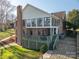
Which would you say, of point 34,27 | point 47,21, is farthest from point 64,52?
point 34,27

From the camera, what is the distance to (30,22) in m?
30.3

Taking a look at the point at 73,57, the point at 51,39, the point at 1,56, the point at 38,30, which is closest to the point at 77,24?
the point at 38,30

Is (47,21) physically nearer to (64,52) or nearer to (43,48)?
(43,48)

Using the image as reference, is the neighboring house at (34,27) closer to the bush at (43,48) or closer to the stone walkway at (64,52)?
the bush at (43,48)

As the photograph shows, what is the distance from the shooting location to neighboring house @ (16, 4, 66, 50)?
24.8m

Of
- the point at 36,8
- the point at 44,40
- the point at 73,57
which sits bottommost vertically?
the point at 73,57

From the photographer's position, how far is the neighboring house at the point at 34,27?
81.5ft

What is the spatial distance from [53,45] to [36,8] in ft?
33.7

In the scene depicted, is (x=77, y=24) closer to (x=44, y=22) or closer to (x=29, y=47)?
(x=44, y=22)

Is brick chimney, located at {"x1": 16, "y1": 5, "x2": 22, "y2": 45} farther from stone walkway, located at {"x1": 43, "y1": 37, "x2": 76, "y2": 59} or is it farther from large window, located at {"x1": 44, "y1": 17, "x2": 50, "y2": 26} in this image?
stone walkway, located at {"x1": 43, "y1": 37, "x2": 76, "y2": 59}

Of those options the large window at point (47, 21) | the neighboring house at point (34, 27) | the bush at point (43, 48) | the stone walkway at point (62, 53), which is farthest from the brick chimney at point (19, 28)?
the stone walkway at point (62, 53)

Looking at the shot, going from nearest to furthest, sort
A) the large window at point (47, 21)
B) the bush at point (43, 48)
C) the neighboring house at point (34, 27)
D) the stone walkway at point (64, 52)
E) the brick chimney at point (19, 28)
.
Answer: the stone walkway at point (64, 52)
the bush at point (43, 48)
the neighboring house at point (34, 27)
the brick chimney at point (19, 28)
the large window at point (47, 21)

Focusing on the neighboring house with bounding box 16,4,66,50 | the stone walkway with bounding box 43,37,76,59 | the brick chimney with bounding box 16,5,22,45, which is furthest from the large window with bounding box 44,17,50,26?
the stone walkway with bounding box 43,37,76,59

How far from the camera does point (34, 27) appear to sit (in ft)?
97.4
